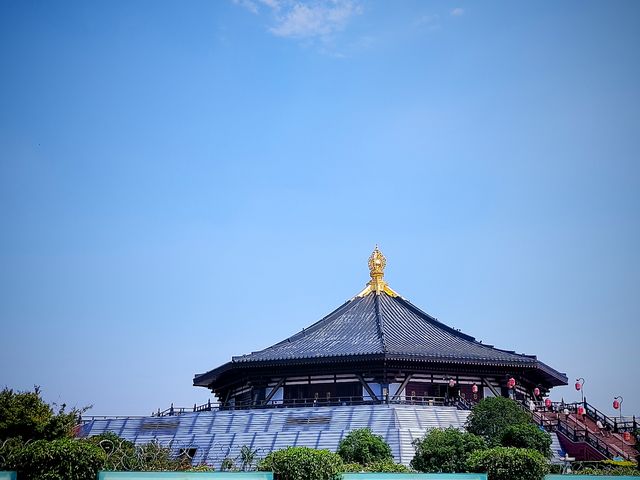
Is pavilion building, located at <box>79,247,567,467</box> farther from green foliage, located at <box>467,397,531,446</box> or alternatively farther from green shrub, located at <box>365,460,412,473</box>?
green shrub, located at <box>365,460,412,473</box>

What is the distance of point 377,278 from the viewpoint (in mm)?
49312

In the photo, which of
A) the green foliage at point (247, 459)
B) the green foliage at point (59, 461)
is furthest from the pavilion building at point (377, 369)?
the green foliage at point (59, 461)

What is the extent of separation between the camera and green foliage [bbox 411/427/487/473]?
25797 mm

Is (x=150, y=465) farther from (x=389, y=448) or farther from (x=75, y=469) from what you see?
(x=389, y=448)

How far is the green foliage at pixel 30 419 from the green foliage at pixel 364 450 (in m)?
9.68

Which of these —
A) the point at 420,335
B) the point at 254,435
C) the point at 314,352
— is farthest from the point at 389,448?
the point at 420,335

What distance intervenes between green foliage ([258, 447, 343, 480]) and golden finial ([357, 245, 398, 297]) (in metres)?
30.3

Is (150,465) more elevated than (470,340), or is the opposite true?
(470,340)

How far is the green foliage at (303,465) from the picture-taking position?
18.5 meters

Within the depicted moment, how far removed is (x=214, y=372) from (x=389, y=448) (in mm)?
17100

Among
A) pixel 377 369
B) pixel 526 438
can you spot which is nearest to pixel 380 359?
pixel 377 369

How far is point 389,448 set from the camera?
93.0 ft

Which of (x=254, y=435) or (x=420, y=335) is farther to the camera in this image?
(x=420, y=335)

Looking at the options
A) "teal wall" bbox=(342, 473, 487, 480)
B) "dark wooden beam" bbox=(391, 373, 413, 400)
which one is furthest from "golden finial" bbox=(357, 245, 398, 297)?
"teal wall" bbox=(342, 473, 487, 480)
